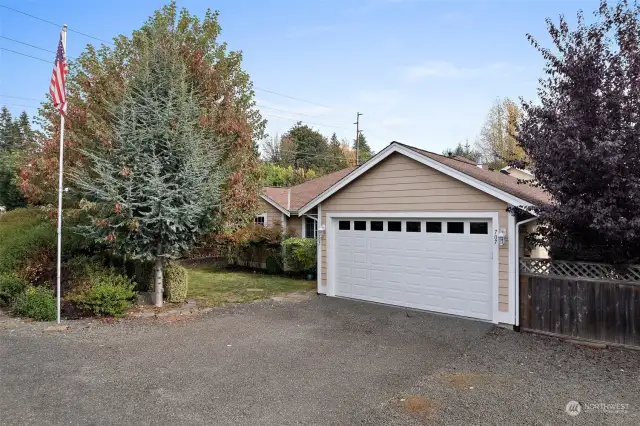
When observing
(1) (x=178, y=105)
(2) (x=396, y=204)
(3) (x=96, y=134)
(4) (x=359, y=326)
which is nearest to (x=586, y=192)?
(2) (x=396, y=204)

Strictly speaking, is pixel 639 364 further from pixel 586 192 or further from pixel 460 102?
pixel 460 102

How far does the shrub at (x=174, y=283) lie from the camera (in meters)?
9.59

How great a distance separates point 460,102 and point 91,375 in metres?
13.6

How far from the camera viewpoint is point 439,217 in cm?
889

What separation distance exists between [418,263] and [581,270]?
3.17 metres

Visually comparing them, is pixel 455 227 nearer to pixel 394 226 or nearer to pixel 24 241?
pixel 394 226

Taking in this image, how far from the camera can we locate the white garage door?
8.40m

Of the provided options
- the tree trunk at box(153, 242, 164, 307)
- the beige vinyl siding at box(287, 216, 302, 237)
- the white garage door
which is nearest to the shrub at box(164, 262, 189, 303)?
the tree trunk at box(153, 242, 164, 307)

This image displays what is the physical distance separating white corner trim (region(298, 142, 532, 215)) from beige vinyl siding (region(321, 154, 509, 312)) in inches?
5.7

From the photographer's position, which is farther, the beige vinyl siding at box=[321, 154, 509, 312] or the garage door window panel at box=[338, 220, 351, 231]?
the garage door window panel at box=[338, 220, 351, 231]

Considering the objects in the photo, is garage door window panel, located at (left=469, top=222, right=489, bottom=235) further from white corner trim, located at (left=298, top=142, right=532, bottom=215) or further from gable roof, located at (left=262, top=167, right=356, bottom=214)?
gable roof, located at (left=262, top=167, right=356, bottom=214)

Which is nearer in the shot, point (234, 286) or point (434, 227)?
point (434, 227)

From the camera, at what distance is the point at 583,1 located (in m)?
6.74

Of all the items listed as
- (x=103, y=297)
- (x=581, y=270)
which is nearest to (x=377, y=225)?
(x=581, y=270)
